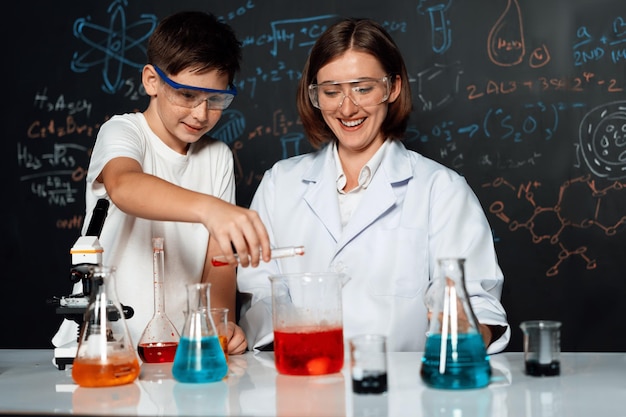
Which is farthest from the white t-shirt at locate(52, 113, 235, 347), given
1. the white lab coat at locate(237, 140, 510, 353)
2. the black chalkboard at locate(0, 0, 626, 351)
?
the black chalkboard at locate(0, 0, 626, 351)

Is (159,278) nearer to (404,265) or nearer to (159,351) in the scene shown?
(159,351)

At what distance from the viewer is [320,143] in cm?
244

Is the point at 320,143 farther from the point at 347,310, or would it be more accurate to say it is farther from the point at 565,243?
the point at 565,243

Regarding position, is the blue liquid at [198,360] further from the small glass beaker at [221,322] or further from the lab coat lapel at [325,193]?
the lab coat lapel at [325,193]

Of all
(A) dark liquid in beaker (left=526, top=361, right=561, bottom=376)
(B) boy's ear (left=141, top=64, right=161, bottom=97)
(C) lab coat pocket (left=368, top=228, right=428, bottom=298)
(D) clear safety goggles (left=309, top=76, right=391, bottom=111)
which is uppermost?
(B) boy's ear (left=141, top=64, right=161, bottom=97)

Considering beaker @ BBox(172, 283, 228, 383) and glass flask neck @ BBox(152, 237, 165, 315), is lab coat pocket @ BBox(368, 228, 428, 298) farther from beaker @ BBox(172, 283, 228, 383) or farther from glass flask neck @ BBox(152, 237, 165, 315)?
beaker @ BBox(172, 283, 228, 383)

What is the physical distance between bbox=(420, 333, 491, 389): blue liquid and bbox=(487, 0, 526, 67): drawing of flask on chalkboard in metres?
2.25

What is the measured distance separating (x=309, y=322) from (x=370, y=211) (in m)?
0.78

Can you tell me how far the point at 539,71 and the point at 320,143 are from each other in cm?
129

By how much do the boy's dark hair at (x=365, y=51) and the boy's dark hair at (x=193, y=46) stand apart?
250mm

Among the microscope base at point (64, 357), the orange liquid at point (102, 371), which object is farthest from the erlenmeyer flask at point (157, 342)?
the orange liquid at point (102, 371)

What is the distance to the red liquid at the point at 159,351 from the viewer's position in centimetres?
161

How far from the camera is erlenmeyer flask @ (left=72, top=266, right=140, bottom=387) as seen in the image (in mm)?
1347

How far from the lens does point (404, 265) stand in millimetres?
2080
